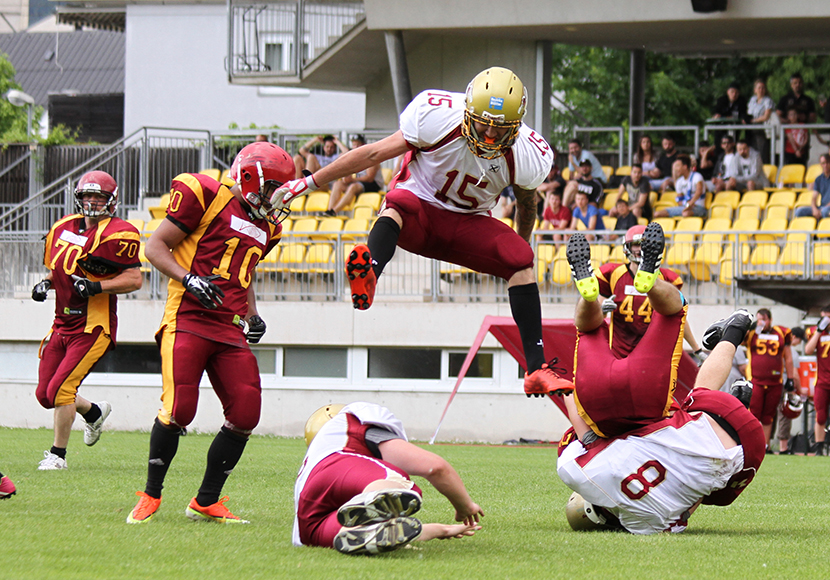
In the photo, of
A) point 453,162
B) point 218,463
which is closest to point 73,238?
point 218,463

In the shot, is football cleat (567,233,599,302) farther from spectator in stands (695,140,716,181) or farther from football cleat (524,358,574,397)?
spectator in stands (695,140,716,181)

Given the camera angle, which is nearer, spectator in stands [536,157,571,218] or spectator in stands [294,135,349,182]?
spectator in stands [536,157,571,218]

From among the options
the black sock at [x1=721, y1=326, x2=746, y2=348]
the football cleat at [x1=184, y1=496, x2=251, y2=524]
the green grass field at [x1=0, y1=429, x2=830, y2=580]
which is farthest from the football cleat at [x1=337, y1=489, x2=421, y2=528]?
the black sock at [x1=721, y1=326, x2=746, y2=348]

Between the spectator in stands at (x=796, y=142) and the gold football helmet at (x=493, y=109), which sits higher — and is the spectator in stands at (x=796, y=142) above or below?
above

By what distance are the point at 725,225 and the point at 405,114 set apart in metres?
11.1

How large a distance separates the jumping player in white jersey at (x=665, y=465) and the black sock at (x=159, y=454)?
2117mm

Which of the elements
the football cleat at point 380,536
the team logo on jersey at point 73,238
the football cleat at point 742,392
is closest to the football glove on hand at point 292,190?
the football cleat at point 380,536

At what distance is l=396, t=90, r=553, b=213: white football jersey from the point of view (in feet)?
18.7

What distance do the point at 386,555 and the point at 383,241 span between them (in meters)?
1.80

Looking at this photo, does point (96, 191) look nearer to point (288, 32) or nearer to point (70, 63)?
point (288, 32)

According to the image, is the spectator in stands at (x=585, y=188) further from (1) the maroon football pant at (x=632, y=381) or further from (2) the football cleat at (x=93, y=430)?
(1) the maroon football pant at (x=632, y=381)

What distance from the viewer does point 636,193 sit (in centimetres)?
1706

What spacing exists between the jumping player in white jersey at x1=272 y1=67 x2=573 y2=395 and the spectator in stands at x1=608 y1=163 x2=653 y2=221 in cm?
1057

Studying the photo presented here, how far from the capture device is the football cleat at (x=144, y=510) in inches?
222
